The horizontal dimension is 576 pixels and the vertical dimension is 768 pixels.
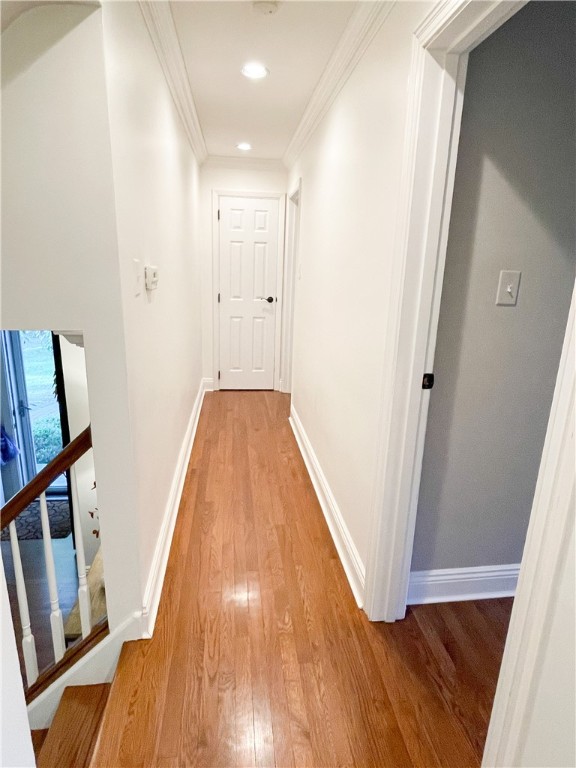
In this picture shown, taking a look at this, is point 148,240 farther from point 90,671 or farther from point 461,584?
point 461,584

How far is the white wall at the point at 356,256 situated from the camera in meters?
1.46

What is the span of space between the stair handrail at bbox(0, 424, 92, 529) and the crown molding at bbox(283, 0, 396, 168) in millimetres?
1791

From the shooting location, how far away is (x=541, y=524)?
0.74 m

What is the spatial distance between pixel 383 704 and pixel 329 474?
3.77 ft

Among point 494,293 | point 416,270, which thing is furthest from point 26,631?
point 494,293

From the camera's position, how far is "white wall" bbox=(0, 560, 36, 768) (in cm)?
60

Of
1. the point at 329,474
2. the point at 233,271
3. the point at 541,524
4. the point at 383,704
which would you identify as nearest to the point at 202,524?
the point at 329,474

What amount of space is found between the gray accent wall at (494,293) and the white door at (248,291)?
122 inches

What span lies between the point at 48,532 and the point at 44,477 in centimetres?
24

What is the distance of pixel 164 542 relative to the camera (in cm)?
194

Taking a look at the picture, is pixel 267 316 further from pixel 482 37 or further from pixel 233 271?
pixel 482 37

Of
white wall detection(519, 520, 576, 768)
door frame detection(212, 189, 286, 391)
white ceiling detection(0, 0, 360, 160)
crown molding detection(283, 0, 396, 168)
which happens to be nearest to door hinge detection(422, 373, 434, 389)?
white wall detection(519, 520, 576, 768)

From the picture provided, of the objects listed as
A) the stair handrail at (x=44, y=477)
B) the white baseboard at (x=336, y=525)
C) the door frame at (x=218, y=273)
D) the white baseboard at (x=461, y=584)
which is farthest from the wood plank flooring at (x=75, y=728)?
the door frame at (x=218, y=273)

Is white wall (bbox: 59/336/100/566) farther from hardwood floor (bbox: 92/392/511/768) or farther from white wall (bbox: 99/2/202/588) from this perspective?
hardwood floor (bbox: 92/392/511/768)
